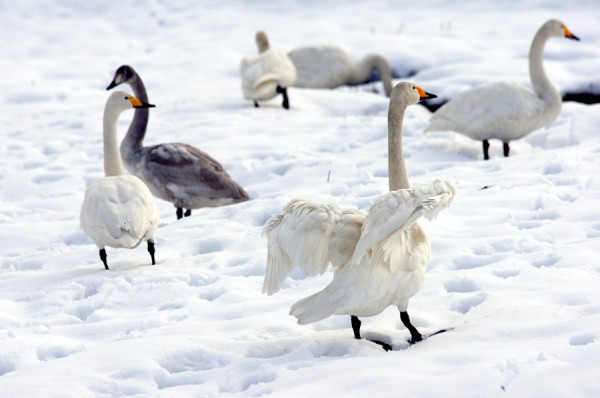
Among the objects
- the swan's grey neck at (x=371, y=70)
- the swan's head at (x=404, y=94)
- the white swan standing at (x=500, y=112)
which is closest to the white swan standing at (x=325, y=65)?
the swan's grey neck at (x=371, y=70)

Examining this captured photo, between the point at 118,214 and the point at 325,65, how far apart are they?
28.4 feet

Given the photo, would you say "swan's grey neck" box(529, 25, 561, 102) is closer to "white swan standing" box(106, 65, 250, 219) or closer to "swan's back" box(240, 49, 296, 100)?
"white swan standing" box(106, 65, 250, 219)

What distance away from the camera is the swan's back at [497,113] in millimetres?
8922


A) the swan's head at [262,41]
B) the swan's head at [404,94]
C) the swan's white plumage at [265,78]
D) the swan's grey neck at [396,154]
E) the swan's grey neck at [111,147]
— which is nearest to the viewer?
the swan's grey neck at [396,154]

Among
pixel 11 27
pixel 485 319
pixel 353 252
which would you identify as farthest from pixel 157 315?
pixel 11 27

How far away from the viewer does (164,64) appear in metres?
15.5

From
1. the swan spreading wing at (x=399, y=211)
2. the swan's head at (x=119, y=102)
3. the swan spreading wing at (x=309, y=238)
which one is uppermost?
the swan's head at (x=119, y=102)

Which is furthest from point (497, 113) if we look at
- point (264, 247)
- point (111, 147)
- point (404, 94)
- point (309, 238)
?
point (309, 238)

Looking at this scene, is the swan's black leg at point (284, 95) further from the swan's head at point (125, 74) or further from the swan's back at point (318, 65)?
the swan's head at point (125, 74)

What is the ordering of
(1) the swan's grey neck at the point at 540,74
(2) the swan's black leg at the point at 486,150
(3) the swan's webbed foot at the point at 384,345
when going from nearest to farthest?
1. (3) the swan's webbed foot at the point at 384,345
2. (2) the swan's black leg at the point at 486,150
3. (1) the swan's grey neck at the point at 540,74

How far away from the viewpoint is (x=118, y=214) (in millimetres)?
6312

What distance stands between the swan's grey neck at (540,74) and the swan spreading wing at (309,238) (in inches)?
205

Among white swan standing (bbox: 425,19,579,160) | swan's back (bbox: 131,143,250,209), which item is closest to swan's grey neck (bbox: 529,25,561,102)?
white swan standing (bbox: 425,19,579,160)

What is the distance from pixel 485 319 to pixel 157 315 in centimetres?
194
